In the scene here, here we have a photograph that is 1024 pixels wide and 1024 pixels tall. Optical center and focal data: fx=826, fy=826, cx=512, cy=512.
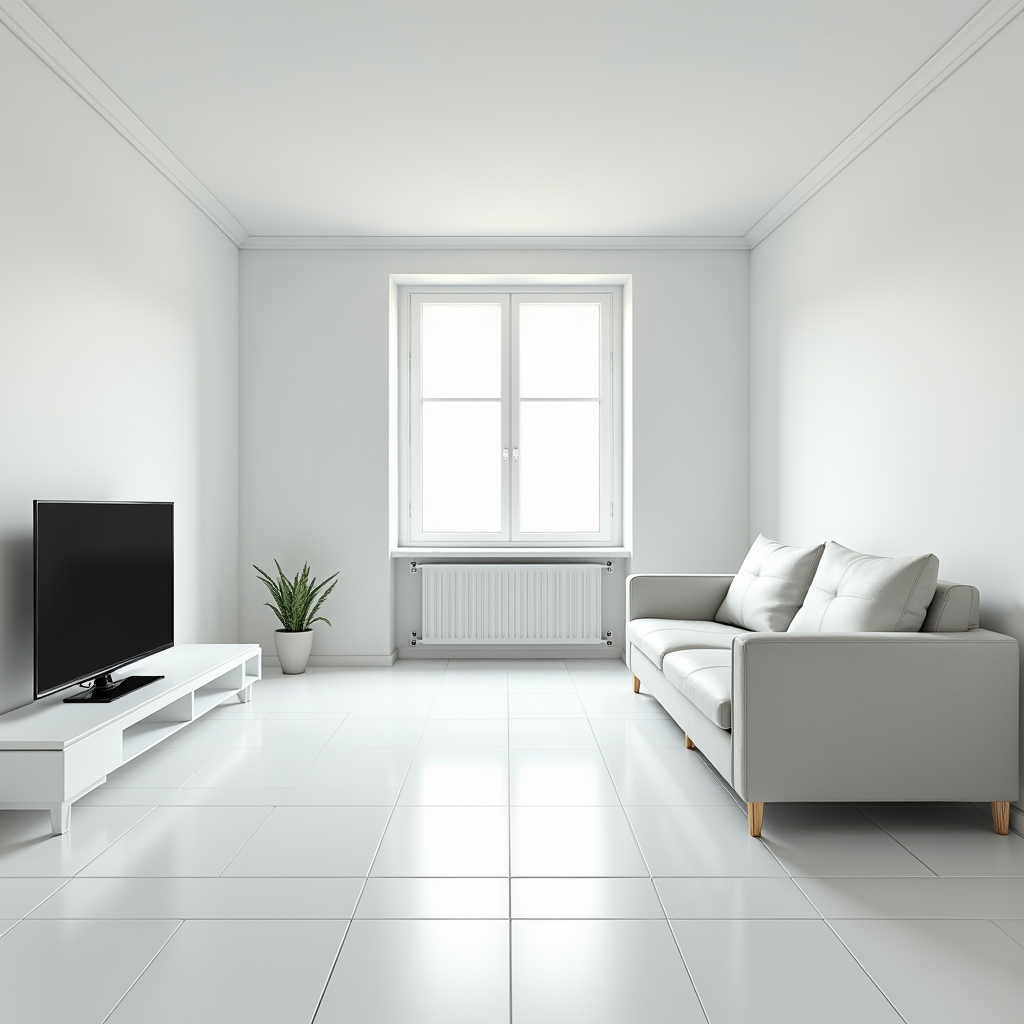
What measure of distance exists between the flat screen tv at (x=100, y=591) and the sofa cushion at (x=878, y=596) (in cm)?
283

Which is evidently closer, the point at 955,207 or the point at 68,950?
the point at 68,950

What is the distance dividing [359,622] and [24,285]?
10.4ft

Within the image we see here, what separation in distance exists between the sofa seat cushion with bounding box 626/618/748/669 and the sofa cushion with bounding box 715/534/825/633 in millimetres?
118

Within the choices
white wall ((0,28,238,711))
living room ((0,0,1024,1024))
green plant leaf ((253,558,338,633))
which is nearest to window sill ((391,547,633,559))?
living room ((0,0,1024,1024))

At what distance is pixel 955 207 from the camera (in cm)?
320

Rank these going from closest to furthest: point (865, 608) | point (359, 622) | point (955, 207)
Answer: point (865, 608) < point (955, 207) < point (359, 622)

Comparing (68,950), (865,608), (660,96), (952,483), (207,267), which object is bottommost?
(68,950)

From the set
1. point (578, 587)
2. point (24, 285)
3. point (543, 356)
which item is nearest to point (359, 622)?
point (578, 587)

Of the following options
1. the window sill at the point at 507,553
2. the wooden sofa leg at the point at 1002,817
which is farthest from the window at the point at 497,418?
the wooden sofa leg at the point at 1002,817

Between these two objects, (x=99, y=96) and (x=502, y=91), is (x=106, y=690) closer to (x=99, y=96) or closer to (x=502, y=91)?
(x=99, y=96)

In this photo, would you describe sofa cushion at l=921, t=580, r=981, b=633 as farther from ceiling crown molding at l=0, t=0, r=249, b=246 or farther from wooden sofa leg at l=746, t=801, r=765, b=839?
ceiling crown molding at l=0, t=0, r=249, b=246

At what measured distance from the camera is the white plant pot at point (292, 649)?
541 centimetres

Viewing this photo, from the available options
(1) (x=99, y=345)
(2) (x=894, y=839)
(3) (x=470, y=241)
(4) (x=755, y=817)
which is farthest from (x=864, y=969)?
(3) (x=470, y=241)

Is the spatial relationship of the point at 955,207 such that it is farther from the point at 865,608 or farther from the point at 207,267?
the point at 207,267
